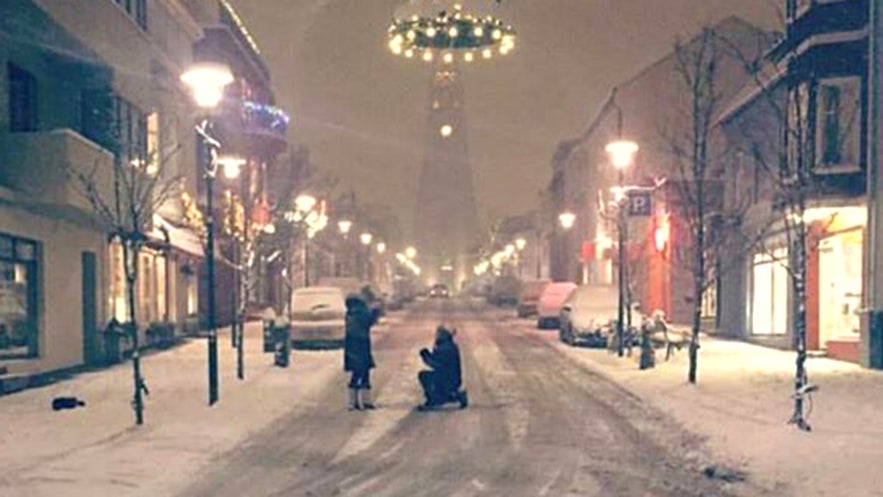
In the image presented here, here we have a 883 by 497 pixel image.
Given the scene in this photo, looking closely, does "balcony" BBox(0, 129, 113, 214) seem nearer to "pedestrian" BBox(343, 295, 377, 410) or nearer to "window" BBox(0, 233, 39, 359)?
"window" BBox(0, 233, 39, 359)

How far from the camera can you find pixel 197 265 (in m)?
41.4

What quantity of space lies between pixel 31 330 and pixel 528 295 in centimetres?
3385

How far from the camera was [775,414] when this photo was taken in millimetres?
15203

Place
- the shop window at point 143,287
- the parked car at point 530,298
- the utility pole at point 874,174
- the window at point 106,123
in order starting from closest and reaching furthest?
the utility pole at point 874,174 < the window at point 106,123 < the shop window at point 143,287 < the parked car at point 530,298

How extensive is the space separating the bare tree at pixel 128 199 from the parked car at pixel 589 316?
12.3 metres

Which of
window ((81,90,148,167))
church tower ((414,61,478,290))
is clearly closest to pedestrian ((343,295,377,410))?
window ((81,90,148,167))

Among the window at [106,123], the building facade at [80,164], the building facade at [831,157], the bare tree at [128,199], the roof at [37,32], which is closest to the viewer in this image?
the bare tree at [128,199]

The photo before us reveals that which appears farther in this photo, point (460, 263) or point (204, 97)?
point (460, 263)

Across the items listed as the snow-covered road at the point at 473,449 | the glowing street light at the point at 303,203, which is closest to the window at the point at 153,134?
the glowing street light at the point at 303,203

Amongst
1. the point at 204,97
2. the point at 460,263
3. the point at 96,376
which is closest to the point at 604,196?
the point at 96,376

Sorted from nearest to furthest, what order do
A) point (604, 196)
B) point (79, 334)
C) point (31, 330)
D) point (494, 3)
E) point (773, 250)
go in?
1. point (31, 330)
2. point (79, 334)
3. point (773, 250)
4. point (494, 3)
5. point (604, 196)

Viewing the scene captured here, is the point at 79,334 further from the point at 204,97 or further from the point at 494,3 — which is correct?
the point at 494,3

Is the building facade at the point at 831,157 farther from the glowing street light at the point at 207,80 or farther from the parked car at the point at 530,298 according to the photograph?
the parked car at the point at 530,298

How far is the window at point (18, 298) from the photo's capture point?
21016 mm
